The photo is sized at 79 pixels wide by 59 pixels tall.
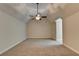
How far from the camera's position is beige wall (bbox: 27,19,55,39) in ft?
38.6

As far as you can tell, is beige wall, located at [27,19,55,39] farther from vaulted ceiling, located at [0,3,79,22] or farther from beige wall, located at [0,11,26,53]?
vaulted ceiling, located at [0,3,79,22]

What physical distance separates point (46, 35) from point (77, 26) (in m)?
7.59

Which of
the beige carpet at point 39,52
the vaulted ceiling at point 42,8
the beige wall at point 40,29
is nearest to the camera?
the vaulted ceiling at point 42,8

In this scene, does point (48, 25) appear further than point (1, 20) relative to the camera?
Yes

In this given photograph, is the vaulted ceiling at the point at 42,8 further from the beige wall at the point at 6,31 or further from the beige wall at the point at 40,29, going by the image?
the beige wall at the point at 40,29

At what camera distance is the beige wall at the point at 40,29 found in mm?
11758

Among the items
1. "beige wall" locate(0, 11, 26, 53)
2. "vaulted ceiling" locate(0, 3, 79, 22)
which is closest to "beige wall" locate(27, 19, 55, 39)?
"beige wall" locate(0, 11, 26, 53)

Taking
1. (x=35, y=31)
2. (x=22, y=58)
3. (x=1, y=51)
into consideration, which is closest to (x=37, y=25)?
(x=35, y=31)

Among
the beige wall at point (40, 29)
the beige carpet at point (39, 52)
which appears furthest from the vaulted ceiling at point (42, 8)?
the beige wall at point (40, 29)

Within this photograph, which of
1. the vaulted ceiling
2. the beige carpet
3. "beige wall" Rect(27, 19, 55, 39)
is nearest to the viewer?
the vaulted ceiling

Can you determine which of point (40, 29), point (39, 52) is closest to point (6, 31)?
point (39, 52)

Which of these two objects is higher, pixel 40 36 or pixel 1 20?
pixel 1 20

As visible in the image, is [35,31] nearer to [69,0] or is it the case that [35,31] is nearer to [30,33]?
[30,33]

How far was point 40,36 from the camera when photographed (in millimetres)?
11898
